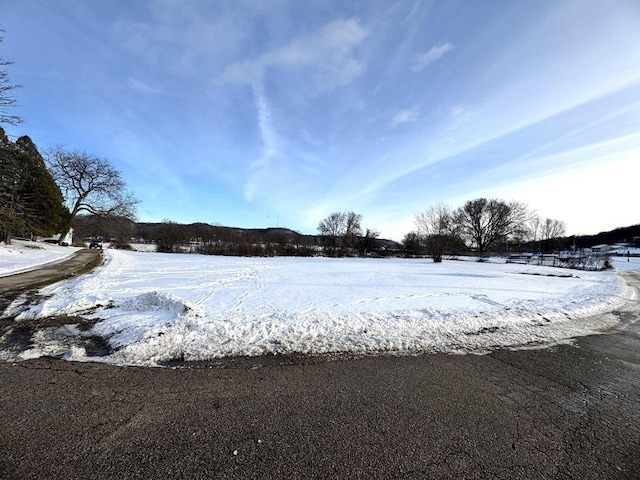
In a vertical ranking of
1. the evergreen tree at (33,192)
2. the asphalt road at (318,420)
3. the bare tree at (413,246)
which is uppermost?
the evergreen tree at (33,192)

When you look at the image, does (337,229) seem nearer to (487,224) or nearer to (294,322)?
(487,224)

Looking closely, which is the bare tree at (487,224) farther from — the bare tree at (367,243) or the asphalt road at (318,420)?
the asphalt road at (318,420)

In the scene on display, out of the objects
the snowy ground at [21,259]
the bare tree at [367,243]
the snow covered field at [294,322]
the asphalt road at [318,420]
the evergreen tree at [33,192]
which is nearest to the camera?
the asphalt road at [318,420]

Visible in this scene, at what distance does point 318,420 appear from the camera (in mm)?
2889

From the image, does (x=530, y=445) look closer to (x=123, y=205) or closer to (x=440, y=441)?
(x=440, y=441)

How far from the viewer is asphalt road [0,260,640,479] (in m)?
2.29

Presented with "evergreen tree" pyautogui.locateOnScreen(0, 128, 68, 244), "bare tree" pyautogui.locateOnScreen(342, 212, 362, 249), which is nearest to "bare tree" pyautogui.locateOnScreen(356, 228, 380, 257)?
"bare tree" pyautogui.locateOnScreen(342, 212, 362, 249)

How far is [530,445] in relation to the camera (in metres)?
2.62

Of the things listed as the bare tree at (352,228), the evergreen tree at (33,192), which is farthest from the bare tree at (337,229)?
the evergreen tree at (33,192)

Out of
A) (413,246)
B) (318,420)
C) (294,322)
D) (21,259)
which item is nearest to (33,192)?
(21,259)

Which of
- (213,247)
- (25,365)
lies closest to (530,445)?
(25,365)

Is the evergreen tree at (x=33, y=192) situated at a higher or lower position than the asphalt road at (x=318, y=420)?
higher

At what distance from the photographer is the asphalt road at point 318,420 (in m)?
2.29

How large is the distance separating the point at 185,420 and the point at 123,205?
154ft
